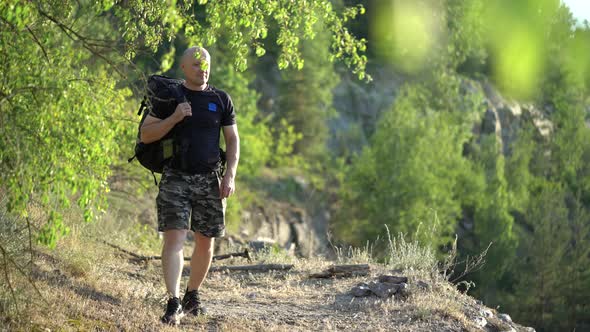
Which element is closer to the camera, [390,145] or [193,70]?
[193,70]

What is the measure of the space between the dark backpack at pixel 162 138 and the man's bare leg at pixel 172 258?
585 millimetres

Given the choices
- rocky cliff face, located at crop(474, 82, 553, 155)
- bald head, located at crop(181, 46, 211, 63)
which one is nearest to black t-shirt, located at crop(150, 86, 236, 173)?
bald head, located at crop(181, 46, 211, 63)

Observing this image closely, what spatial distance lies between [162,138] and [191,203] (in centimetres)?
58

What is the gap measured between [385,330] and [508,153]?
2062 inches

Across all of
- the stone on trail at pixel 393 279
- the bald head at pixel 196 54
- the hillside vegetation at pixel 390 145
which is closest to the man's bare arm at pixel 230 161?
the bald head at pixel 196 54

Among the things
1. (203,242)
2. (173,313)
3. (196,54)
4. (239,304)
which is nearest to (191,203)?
(203,242)

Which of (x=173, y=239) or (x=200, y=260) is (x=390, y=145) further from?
(x=173, y=239)

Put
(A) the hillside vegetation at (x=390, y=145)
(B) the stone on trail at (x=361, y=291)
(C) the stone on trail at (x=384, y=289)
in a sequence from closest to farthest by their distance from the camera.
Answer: (A) the hillside vegetation at (x=390, y=145)
(C) the stone on trail at (x=384, y=289)
(B) the stone on trail at (x=361, y=291)

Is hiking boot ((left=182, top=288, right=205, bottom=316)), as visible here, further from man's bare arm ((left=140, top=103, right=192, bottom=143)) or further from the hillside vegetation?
man's bare arm ((left=140, top=103, right=192, bottom=143))

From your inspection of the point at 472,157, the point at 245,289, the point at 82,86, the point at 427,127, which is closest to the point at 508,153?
the point at 472,157

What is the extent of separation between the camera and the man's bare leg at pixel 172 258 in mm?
6492

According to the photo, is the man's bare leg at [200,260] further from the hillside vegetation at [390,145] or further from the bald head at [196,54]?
the bald head at [196,54]

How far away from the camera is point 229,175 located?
22.0ft

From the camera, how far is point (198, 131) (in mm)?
6633
